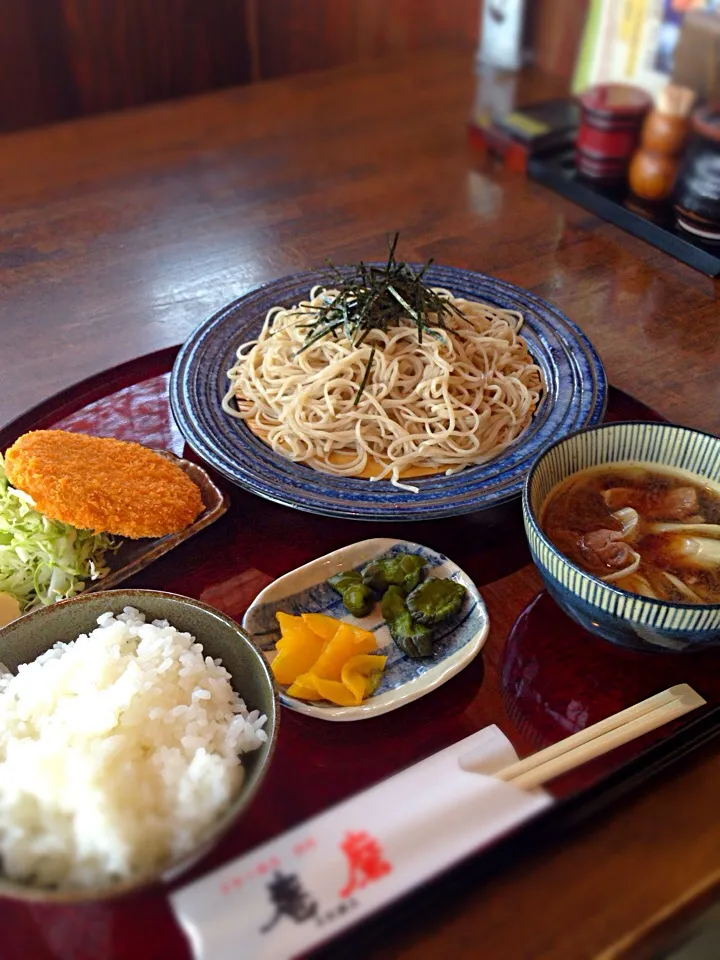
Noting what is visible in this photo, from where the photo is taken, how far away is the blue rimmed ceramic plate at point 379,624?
108 centimetres

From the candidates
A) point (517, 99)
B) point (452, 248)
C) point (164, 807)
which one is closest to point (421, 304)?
point (452, 248)

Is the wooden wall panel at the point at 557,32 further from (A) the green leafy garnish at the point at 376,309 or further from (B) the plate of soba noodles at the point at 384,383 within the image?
(A) the green leafy garnish at the point at 376,309

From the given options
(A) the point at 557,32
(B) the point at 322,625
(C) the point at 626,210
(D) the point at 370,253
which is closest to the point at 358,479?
(B) the point at 322,625

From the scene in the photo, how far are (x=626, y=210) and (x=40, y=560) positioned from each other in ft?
6.16

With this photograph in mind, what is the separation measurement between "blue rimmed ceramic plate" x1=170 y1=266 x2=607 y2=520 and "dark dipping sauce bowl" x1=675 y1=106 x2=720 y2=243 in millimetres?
747

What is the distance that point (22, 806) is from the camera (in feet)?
2.96

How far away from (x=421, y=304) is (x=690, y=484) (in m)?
0.67

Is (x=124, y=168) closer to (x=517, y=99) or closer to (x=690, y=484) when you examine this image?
(x=517, y=99)

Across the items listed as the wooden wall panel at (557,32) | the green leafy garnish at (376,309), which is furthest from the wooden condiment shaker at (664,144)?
the wooden wall panel at (557,32)

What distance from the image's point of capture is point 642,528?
1.22 m

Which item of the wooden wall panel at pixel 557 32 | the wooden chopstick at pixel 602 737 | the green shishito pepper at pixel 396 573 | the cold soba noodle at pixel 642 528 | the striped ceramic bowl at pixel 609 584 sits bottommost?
the wooden chopstick at pixel 602 737

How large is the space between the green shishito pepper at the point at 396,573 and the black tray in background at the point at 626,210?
1.41 meters

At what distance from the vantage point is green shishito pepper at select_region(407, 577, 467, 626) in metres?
1.16

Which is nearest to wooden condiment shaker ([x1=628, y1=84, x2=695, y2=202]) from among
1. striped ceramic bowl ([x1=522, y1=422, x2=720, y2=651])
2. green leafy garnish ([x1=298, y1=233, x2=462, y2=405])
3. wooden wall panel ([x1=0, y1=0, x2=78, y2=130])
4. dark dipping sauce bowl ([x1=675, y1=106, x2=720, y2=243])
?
dark dipping sauce bowl ([x1=675, y1=106, x2=720, y2=243])
